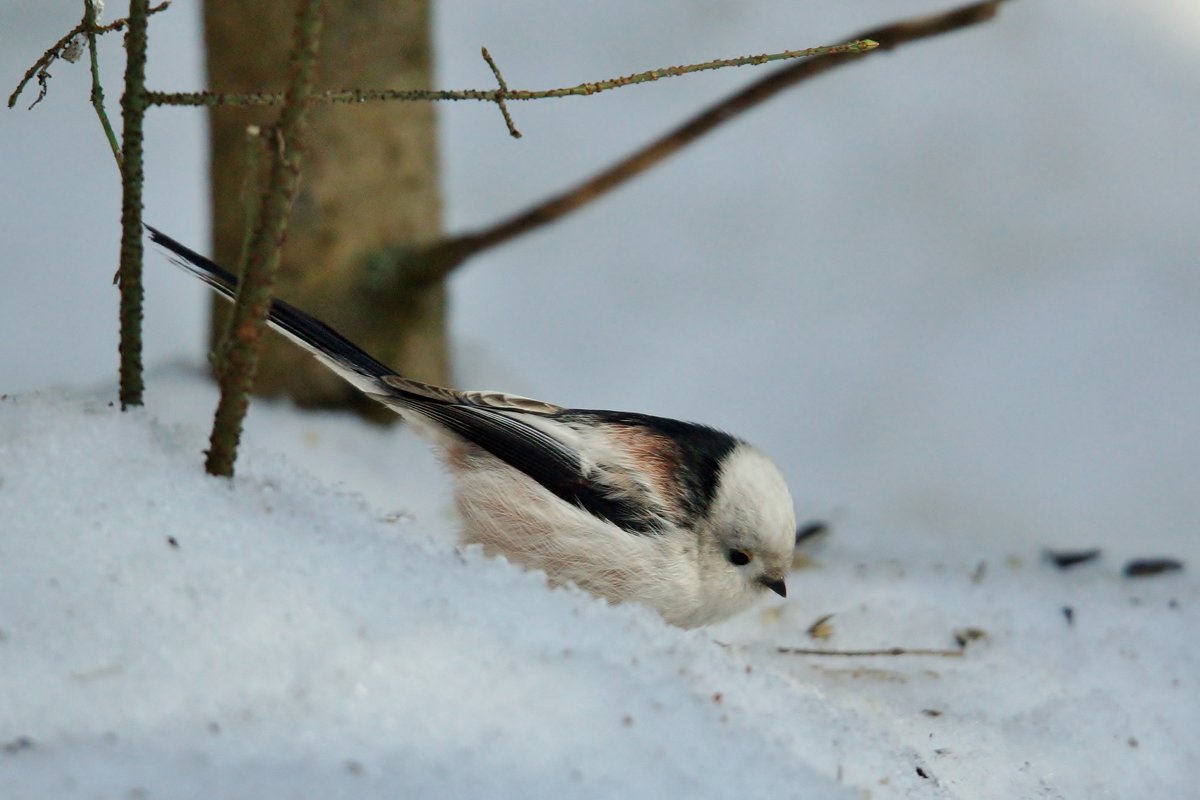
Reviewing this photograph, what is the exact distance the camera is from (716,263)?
17.7 feet

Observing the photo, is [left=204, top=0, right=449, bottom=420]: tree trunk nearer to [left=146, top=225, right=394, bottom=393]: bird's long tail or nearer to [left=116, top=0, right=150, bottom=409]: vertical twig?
[left=146, top=225, right=394, bottom=393]: bird's long tail

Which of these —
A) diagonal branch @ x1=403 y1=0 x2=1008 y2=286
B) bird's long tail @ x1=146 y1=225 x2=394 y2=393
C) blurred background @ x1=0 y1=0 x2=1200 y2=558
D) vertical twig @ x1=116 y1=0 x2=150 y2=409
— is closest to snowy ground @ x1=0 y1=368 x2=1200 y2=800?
vertical twig @ x1=116 y1=0 x2=150 y2=409

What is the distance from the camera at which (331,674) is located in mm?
1479

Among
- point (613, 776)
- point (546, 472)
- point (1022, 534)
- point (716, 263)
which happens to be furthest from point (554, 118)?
point (613, 776)

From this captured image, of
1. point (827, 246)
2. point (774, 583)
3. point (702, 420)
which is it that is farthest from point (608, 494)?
point (827, 246)

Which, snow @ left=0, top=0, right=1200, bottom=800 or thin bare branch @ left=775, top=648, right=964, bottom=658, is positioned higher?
snow @ left=0, top=0, right=1200, bottom=800

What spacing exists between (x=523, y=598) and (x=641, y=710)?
28 cm

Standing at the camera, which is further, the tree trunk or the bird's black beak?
the tree trunk

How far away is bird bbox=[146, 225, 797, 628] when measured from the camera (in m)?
2.39

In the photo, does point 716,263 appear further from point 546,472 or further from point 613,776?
point 613,776

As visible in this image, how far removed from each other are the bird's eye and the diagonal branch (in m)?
1.18

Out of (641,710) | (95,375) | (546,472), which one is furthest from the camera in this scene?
(95,375)

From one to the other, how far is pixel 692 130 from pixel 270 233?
1874 millimetres

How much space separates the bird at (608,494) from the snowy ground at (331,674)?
42 centimetres
